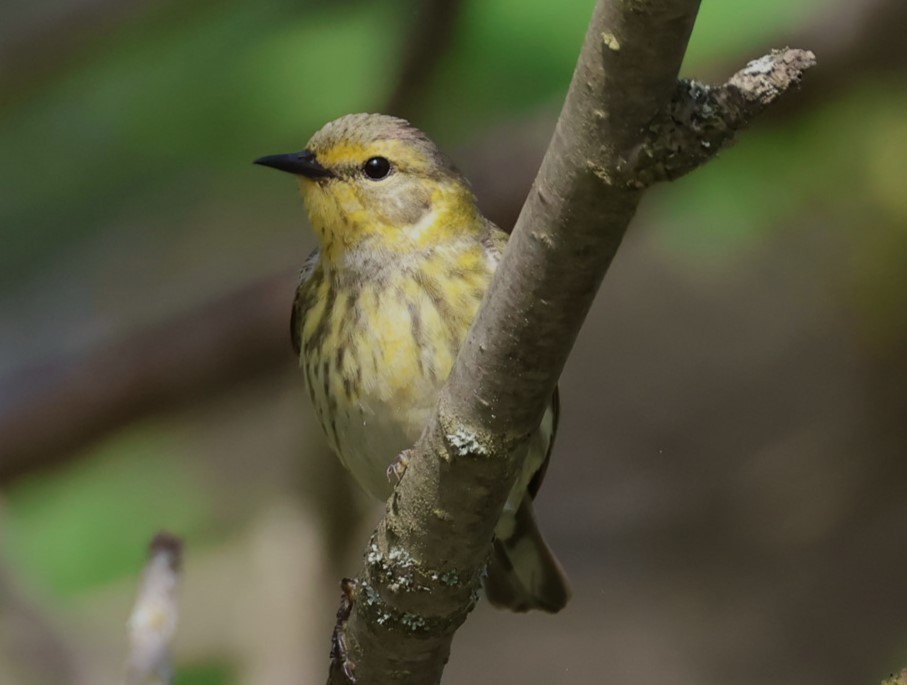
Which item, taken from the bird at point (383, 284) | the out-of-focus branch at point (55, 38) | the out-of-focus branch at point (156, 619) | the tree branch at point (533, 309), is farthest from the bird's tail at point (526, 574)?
the out-of-focus branch at point (55, 38)

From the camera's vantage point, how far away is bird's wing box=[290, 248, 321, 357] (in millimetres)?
2256

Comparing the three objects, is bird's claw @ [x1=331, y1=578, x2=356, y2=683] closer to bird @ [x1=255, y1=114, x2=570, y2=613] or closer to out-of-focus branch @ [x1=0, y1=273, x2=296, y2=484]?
bird @ [x1=255, y1=114, x2=570, y2=613]

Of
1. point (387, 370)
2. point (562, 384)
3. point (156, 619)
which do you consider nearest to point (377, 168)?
point (387, 370)

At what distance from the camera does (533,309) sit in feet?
4.05

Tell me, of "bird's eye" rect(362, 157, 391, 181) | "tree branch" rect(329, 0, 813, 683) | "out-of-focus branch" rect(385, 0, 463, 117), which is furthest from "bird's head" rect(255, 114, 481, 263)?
"tree branch" rect(329, 0, 813, 683)

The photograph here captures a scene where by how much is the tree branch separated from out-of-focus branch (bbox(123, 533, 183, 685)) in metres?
0.22

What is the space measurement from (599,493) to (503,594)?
140 centimetres

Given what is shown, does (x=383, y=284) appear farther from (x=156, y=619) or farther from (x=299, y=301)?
(x=156, y=619)

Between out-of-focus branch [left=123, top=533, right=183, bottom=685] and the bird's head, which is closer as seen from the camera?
out-of-focus branch [left=123, top=533, right=183, bottom=685]

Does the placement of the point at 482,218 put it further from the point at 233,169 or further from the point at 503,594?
the point at 233,169

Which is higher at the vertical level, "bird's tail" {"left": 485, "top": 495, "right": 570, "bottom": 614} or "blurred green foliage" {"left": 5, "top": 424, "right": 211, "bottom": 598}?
"bird's tail" {"left": 485, "top": 495, "right": 570, "bottom": 614}

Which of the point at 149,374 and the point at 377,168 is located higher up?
the point at 377,168

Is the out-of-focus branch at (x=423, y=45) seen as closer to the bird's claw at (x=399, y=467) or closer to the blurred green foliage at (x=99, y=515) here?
the blurred green foliage at (x=99, y=515)

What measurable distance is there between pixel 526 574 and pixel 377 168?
2.66ft
